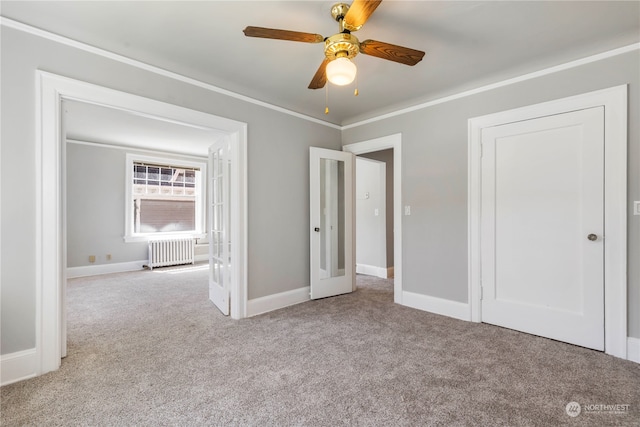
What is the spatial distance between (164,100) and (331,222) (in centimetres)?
239

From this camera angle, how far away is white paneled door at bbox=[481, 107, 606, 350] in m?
2.38

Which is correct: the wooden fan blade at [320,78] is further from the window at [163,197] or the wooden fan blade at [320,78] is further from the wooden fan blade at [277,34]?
the window at [163,197]

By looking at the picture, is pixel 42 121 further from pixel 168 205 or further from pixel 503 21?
pixel 168 205

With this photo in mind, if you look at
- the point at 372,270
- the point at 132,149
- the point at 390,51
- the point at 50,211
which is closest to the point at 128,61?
the point at 50,211

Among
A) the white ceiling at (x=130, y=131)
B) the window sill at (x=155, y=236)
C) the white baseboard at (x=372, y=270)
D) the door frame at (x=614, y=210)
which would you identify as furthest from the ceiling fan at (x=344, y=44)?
the window sill at (x=155, y=236)

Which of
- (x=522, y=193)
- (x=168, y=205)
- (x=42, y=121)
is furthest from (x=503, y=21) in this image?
(x=168, y=205)

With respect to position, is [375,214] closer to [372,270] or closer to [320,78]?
[372,270]

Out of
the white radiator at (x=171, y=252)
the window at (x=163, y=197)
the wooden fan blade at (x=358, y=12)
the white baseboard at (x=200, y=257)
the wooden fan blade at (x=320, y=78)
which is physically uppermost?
the wooden fan blade at (x=358, y=12)

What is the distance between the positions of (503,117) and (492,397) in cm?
245

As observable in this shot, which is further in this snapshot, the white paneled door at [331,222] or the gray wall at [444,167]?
the white paneled door at [331,222]

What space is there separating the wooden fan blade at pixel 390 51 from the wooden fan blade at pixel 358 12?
0.18m

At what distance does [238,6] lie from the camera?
1.86 meters

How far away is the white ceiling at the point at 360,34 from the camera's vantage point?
6.15 ft

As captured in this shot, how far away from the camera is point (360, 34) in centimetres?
213
